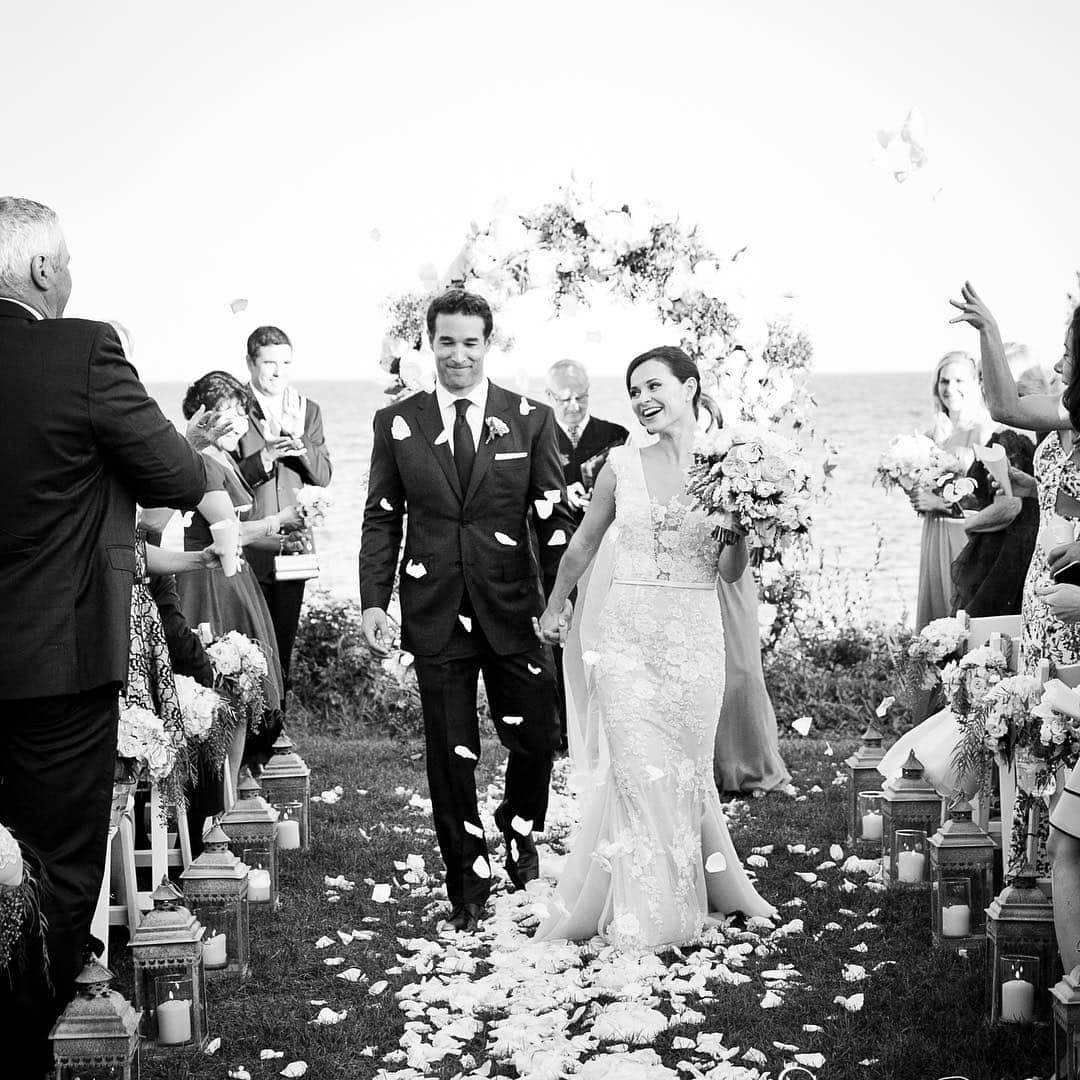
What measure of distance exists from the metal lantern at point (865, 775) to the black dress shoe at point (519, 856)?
1.58 m

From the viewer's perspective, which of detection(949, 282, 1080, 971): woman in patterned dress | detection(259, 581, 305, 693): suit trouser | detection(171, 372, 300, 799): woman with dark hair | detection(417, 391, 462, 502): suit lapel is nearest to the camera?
detection(949, 282, 1080, 971): woman in patterned dress

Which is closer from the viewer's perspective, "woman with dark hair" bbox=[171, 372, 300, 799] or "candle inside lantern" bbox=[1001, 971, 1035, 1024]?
"candle inside lantern" bbox=[1001, 971, 1035, 1024]

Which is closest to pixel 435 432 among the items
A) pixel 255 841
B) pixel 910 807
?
pixel 255 841

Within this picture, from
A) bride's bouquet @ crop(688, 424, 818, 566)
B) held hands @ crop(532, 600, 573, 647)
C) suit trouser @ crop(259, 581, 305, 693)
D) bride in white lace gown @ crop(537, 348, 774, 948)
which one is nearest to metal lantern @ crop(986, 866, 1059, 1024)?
bride in white lace gown @ crop(537, 348, 774, 948)

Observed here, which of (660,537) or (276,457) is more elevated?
(276,457)

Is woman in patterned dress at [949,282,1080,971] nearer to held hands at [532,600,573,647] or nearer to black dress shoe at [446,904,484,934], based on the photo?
held hands at [532,600,573,647]

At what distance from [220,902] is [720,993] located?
1754 millimetres

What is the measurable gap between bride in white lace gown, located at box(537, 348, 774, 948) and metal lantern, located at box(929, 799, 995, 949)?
0.77 m

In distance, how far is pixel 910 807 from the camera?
5.89m

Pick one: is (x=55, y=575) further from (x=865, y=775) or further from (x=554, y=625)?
(x=865, y=775)

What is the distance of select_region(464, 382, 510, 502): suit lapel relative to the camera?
19.5ft

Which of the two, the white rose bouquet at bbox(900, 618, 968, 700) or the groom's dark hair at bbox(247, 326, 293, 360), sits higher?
the groom's dark hair at bbox(247, 326, 293, 360)

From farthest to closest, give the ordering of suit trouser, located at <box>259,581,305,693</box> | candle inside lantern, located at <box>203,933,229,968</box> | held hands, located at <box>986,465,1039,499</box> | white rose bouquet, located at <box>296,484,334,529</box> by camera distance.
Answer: suit trouser, located at <box>259,581,305,693</box> → white rose bouquet, located at <box>296,484,334,529</box> → held hands, located at <box>986,465,1039,499</box> → candle inside lantern, located at <box>203,933,229,968</box>

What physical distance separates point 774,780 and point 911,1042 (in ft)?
12.0
